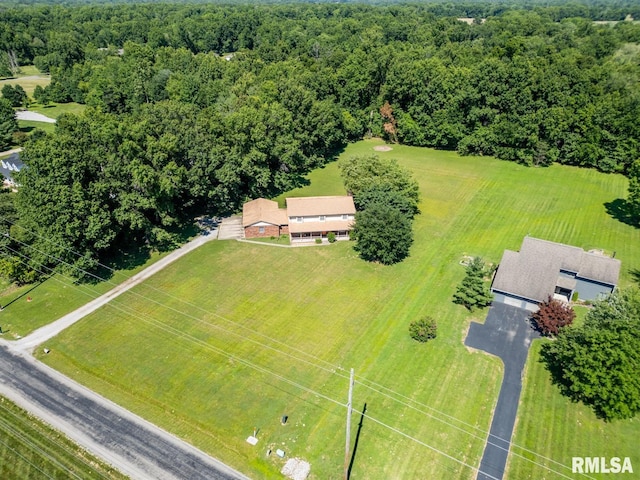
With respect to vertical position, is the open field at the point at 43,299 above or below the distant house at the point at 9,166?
below

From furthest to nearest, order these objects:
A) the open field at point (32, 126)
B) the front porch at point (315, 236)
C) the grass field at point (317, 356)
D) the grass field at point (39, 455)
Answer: the open field at point (32, 126), the front porch at point (315, 236), the grass field at point (317, 356), the grass field at point (39, 455)

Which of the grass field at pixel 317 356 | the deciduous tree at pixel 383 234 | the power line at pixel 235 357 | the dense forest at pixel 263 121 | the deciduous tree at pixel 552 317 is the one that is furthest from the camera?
the deciduous tree at pixel 383 234

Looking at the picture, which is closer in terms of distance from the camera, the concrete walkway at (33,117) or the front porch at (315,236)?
the front porch at (315,236)

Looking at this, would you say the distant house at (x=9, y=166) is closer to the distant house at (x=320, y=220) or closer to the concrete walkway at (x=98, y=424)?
the concrete walkway at (x=98, y=424)

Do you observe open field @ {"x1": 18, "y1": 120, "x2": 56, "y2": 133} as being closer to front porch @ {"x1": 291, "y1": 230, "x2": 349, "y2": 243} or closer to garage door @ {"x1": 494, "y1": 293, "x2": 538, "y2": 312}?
front porch @ {"x1": 291, "y1": 230, "x2": 349, "y2": 243}

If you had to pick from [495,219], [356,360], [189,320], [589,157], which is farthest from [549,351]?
[589,157]

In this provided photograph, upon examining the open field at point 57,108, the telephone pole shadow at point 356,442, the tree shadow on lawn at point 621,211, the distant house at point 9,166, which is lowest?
the tree shadow on lawn at point 621,211

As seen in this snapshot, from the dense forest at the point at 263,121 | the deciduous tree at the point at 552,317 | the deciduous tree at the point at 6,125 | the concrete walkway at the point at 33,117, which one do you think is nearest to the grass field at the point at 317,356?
the deciduous tree at the point at 552,317
